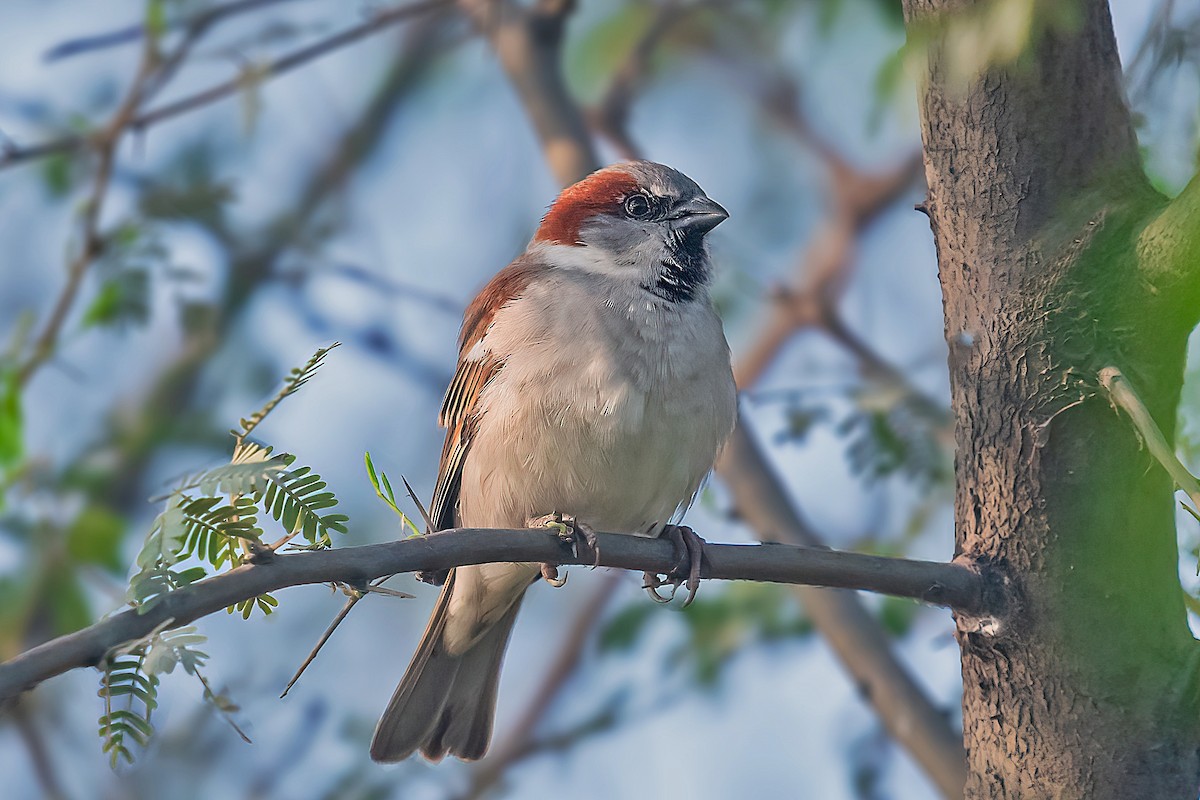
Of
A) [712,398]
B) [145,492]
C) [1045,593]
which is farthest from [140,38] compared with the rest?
[1045,593]

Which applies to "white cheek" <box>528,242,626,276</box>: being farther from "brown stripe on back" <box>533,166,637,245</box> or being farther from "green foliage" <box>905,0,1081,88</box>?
"green foliage" <box>905,0,1081,88</box>

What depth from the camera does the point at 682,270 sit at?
3.96 m

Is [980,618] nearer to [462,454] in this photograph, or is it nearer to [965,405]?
[965,405]

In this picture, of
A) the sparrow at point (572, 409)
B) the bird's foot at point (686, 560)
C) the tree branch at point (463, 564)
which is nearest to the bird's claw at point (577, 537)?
the tree branch at point (463, 564)

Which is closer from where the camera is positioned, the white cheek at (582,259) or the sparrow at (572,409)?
the sparrow at (572,409)

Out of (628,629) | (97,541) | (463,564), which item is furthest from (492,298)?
(463,564)

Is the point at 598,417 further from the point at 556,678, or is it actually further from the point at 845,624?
the point at 556,678

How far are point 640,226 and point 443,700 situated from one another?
63.6 inches

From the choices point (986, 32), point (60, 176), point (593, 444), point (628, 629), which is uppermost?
point (60, 176)

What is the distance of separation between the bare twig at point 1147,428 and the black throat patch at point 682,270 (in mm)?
1733

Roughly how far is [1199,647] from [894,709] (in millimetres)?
1624

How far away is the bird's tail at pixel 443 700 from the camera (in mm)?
3744

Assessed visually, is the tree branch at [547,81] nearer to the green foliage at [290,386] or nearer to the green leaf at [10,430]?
the green leaf at [10,430]

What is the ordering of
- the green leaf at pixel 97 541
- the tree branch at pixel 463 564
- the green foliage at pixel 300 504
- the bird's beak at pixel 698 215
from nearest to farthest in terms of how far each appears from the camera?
the tree branch at pixel 463 564
the green foliage at pixel 300 504
the bird's beak at pixel 698 215
the green leaf at pixel 97 541
